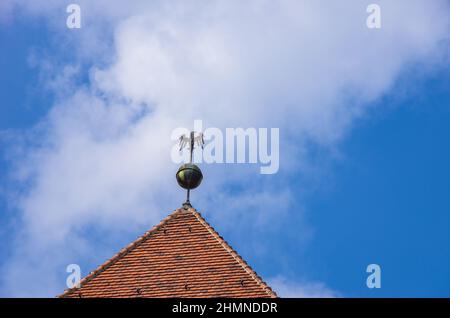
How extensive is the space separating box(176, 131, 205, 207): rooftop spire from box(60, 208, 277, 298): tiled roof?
0.74 m

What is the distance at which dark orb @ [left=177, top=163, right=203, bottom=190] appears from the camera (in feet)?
92.9

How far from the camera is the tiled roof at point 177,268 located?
25844mm

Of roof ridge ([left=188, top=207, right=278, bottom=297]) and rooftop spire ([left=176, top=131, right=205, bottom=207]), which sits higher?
rooftop spire ([left=176, top=131, right=205, bottom=207])

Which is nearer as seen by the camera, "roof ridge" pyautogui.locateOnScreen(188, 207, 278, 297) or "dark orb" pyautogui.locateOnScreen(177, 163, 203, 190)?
"roof ridge" pyautogui.locateOnScreen(188, 207, 278, 297)

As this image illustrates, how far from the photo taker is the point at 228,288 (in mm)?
25875

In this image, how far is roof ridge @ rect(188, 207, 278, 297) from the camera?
25.9 m

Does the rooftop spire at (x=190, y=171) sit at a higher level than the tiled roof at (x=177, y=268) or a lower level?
higher

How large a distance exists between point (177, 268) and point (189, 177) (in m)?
2.73

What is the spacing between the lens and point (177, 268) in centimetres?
2636

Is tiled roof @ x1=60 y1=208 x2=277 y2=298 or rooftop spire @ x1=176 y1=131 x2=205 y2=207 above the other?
rooftop spire @ x1=176 y1=131 x2=205 y2=207

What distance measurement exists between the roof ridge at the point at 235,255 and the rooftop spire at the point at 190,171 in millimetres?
549

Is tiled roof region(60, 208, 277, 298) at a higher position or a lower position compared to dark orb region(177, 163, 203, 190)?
lower
